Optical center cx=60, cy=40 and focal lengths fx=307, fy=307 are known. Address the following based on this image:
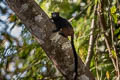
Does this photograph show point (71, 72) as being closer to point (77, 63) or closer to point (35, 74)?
point (77, 63)

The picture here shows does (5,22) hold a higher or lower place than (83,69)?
higher

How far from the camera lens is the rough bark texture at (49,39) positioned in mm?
2369

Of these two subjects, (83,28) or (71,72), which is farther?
(83,28)

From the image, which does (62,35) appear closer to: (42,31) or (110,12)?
(42,31)

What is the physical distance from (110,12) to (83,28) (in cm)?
84

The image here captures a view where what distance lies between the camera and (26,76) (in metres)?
3.87

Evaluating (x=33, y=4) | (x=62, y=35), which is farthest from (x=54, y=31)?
(x=33, y=4)

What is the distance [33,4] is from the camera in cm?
251

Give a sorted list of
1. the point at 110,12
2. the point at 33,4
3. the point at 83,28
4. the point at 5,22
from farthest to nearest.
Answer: the point at 5,22 → the point at 83,28 → the point at 110,12 → the point at 33,4

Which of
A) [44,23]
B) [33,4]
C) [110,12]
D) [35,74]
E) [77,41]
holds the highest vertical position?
[33,4]

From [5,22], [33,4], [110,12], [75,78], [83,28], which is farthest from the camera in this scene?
[5,22]

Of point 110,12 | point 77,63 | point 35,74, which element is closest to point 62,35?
point 77,63

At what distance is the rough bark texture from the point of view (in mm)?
2369

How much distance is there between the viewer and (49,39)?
7.91ft
